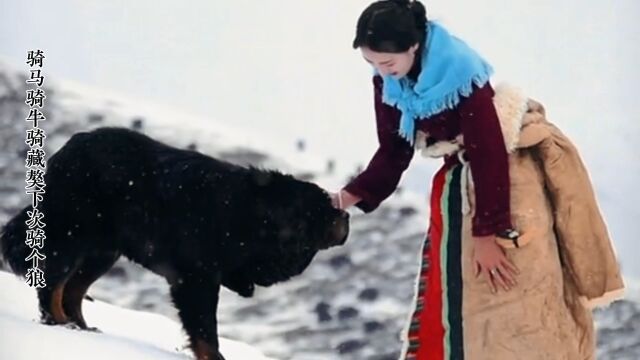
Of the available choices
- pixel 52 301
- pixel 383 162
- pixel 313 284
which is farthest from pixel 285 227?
pixel 52 301

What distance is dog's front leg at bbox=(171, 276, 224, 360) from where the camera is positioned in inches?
50.7

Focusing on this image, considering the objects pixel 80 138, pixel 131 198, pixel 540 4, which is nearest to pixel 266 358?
pixel 131 198

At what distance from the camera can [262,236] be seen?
1.32 m

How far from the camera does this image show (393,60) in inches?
40.1

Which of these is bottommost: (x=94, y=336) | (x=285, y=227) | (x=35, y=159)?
(x=94, y=336)

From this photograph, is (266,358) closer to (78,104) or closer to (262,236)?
(262,236)

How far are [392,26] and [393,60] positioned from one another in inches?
1.5

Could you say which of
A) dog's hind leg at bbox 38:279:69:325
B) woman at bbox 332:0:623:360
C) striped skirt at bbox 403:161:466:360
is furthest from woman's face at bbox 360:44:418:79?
dog's hind leg at bbox 38:279:69:325

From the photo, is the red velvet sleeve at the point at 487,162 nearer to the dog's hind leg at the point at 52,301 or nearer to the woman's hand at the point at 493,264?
the woman's hand at the point at 493,264

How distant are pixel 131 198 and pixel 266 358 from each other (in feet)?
0.97

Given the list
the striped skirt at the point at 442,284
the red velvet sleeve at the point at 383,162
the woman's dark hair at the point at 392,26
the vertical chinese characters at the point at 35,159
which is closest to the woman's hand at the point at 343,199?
the red velvet sleeve at the point at 383,162

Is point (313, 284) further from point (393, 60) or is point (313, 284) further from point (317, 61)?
point (393, 60)

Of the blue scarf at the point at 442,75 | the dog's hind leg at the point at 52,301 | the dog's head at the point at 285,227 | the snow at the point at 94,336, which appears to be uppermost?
the blue scarf at the point at 442,75

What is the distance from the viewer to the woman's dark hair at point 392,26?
100 centimetres
